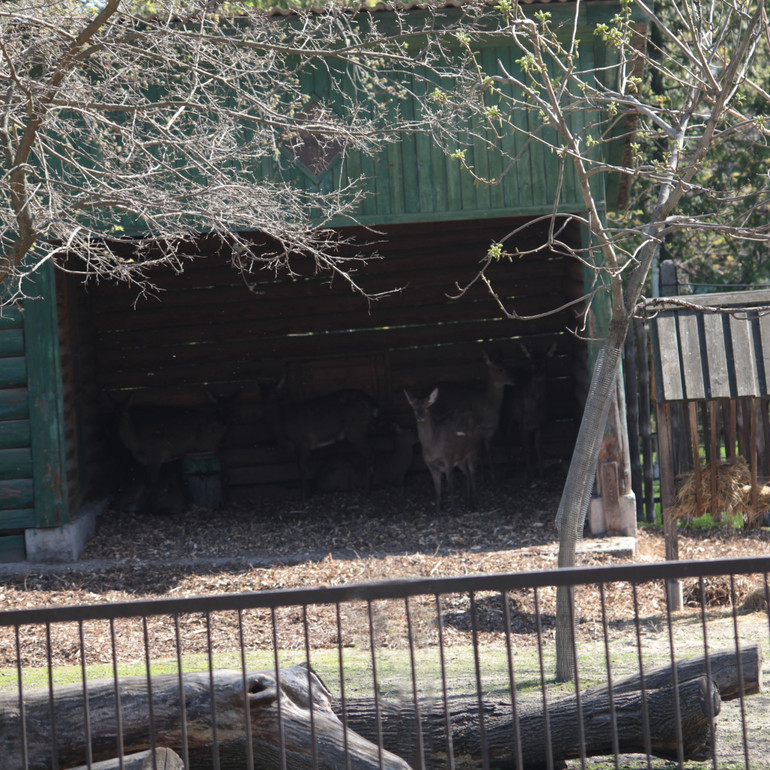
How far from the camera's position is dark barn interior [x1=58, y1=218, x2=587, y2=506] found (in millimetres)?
13117

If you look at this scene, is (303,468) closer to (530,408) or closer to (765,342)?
(530,408)

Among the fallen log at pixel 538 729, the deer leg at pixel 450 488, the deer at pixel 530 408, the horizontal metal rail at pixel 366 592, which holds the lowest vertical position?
the fallen log at pixel 538 729

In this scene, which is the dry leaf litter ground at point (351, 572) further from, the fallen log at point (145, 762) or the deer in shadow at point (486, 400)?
the fallen log at point (145, 762)

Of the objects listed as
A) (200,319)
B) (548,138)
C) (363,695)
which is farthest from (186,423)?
(363,695)

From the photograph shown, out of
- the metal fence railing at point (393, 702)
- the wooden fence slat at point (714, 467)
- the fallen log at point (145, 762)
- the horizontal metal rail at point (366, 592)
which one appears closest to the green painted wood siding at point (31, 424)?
the metal fence railing at point (393, 702)

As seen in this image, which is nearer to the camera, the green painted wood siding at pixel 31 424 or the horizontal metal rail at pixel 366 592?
the horizontal metal rail at pixel 366 592

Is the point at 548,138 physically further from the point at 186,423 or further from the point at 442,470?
the point at 186,423

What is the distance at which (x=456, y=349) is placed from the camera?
13.6 metres

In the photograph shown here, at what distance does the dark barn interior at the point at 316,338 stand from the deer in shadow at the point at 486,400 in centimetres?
35

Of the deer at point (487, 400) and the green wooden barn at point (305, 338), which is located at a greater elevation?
the green wooden barn at point (305, 338)

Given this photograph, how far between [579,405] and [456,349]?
1.91 meters

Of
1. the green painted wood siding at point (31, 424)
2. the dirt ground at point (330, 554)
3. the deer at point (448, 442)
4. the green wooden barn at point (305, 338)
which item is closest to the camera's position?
the dirt ground at point (330, 554)

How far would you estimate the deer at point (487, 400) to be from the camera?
12.5 meters

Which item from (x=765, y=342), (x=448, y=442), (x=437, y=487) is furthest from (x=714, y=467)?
(x=448, y=442)
